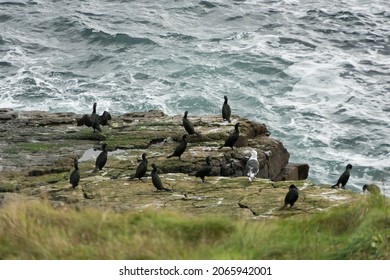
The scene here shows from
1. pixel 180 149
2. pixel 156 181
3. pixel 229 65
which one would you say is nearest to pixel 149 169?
pixel 180 149

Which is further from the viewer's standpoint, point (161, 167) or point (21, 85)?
point (21, 85)

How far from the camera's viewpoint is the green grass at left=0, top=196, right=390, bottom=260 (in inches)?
305

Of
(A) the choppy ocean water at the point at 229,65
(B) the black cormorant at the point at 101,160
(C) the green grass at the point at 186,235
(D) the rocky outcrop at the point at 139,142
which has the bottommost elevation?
(A) the choppy ocean water at the point at 229,65

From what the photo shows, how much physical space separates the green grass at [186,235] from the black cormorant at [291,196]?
18.6ft

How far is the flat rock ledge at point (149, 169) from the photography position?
15916mm

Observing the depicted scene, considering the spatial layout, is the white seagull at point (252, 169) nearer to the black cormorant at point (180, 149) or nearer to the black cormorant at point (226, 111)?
the black cormorant at point (180, 149)

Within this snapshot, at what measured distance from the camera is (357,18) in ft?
170

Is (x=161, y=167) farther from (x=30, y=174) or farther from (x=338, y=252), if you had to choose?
(x=338, y=252)

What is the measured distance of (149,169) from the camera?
63.4 feet

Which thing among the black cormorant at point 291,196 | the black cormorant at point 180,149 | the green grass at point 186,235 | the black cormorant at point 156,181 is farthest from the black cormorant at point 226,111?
the green grass at point 186,235

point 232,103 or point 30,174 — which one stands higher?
point 30,174

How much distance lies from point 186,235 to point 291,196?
704 cm

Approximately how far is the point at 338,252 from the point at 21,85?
1317 inches

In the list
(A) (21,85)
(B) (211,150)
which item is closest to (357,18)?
(A) (21,85)
